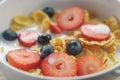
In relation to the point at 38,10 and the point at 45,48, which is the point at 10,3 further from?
the point at 45,48

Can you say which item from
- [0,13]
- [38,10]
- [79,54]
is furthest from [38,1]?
[79,54]

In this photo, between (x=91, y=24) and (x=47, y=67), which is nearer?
(x=47, y=67)

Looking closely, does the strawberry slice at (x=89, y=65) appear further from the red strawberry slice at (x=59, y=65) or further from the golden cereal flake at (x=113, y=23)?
the golden cereal flake at (x=113, y=23)

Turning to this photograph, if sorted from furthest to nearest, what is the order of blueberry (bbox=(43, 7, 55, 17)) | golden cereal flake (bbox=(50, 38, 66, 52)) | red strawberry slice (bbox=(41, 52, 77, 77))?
blueberry (bbox=(43, 7, 55, 17))
golden cereal flake (bbox=(50, 38, 66, 52))
red strawberry slice (bbox=(41, 52, 77, 77))

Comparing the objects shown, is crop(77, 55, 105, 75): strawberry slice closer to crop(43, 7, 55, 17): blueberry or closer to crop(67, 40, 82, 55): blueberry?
crop(67, 40, 82, 55): blueberry

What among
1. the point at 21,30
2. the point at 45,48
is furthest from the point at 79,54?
the point at 21,30

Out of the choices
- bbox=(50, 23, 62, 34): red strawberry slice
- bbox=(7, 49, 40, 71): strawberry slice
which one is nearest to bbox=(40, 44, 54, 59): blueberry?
bbox=(7, 49, 40, 71): strawberry slice
